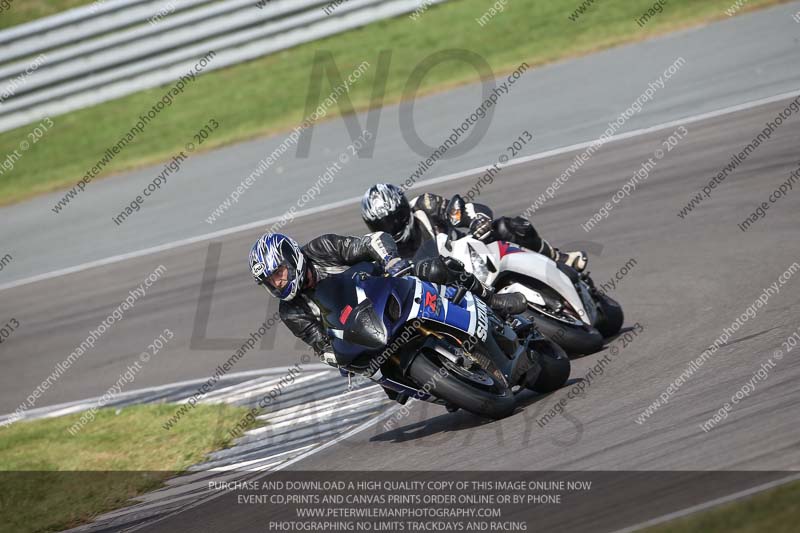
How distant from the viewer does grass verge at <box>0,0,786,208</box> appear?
1728 centimetres

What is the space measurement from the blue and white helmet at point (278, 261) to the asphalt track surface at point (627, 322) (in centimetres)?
131

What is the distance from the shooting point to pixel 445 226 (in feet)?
27.9

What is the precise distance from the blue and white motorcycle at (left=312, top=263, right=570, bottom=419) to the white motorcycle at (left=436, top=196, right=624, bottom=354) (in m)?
0.84

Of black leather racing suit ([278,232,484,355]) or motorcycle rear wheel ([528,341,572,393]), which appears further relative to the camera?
motorcycle rear wheel ([528,341,572,393])


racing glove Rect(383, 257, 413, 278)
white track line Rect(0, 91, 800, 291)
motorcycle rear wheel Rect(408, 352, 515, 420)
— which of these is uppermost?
racing glove Rect(383, 257, 413, 278)

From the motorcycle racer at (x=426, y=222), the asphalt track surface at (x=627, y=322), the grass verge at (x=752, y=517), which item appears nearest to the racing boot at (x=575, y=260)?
the motorcycle racer at (x=426, y=222)

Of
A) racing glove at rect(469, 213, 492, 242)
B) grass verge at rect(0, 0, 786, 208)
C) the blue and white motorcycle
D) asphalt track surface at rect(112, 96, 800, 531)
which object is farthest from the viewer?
grass verge at rect(0, 0, 786, 208)

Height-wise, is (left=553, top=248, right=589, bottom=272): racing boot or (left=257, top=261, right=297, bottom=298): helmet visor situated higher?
(left=257, top=261, right=297, bottom=298): helmet visor

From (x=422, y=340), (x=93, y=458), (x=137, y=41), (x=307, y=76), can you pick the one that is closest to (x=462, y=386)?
(x=422, y=340)

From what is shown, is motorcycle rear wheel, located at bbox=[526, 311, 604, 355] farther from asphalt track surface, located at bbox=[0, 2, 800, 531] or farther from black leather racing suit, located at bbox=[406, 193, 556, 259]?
black leather racing suit, located at bbox=[406, 193, 556, 259]

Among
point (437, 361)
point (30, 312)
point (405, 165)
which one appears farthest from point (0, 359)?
point (437, 361)

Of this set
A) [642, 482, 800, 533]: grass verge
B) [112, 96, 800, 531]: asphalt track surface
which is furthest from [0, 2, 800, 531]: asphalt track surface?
[642, 482, 800, 533]: grass verge

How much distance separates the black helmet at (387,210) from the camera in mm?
8047

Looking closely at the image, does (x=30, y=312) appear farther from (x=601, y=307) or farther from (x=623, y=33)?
(x=623, y=33)
